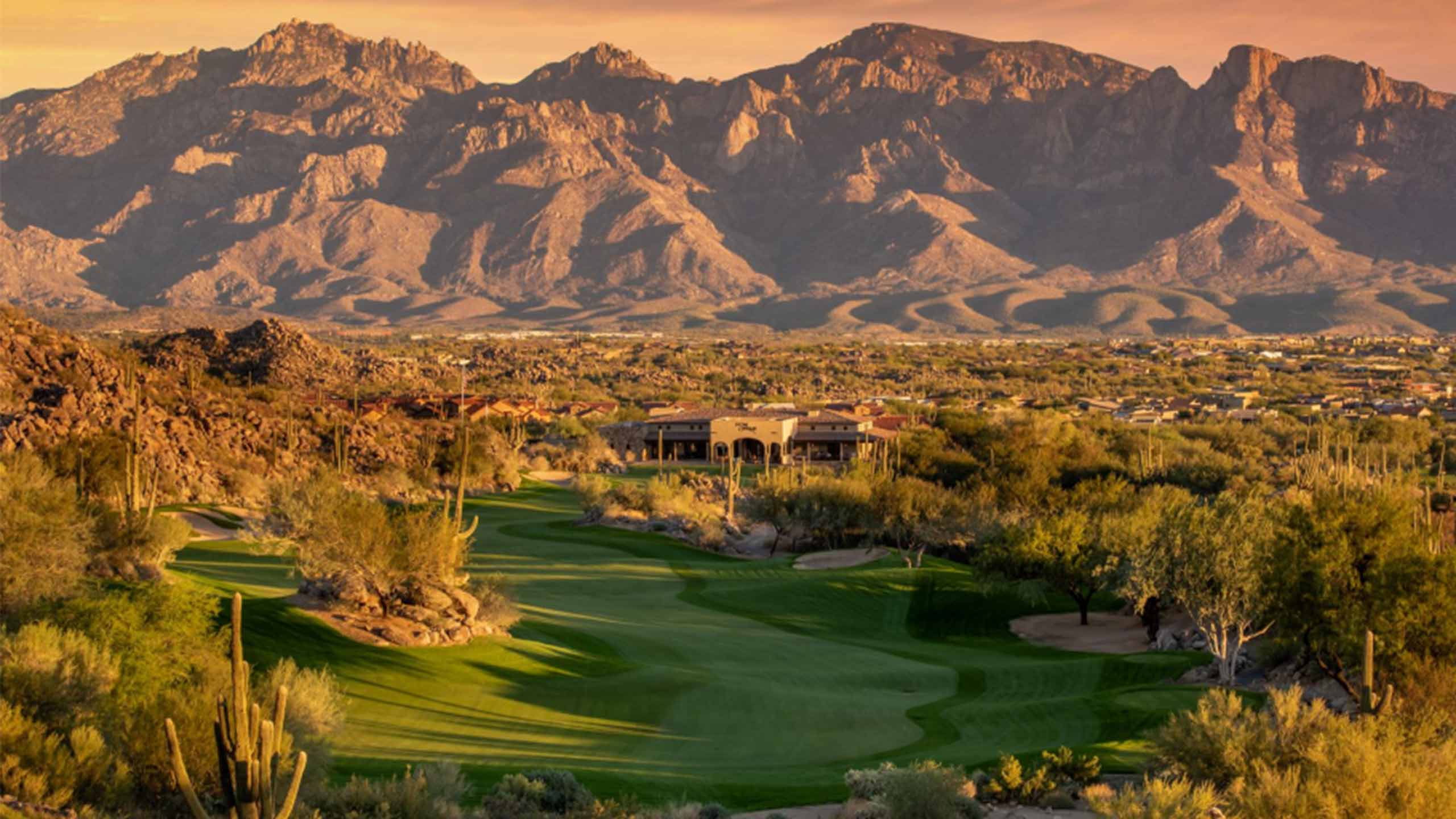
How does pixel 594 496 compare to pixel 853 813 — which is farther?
pixel 594 496

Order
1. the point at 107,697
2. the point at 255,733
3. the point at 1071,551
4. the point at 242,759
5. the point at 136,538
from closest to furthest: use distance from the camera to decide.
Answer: the point at 242,759 < the point at 255,733 < the point at 107,697 < the point at 136,538 < the point at 1071,551

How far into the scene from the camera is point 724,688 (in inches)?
1359

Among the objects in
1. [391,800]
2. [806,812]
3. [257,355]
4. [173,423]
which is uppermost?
[257,355]

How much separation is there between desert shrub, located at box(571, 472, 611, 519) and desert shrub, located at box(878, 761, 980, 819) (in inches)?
1915

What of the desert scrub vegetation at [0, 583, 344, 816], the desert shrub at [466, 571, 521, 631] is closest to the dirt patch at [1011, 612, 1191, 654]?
the desert shrub at [466, 571, 521, 631]

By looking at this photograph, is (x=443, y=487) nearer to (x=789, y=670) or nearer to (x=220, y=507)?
(x=220, y=507)

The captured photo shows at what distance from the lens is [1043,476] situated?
67500mm

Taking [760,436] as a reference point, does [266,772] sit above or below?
above

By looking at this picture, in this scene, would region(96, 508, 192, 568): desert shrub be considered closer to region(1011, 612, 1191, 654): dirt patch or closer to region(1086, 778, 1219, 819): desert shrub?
region(1011, 612, 1191, 654): dirt patch

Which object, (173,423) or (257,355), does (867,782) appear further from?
(257,355)

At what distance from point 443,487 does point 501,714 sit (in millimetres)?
48930

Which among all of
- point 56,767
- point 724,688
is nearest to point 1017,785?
point 724,688

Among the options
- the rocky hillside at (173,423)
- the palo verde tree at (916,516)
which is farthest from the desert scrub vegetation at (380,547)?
the palo verde tree at (916,516)

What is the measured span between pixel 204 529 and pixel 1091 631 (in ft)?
93.2
